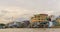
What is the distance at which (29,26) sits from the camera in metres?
1.58

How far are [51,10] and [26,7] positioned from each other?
0.31 m

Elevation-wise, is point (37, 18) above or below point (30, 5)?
below

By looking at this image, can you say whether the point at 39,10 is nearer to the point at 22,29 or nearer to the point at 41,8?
the point at 41,8

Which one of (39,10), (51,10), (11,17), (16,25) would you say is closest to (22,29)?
(16,25)

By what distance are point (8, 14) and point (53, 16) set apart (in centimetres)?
54

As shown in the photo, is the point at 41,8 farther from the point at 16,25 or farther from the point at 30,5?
the point at 16,25

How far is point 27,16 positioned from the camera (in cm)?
158

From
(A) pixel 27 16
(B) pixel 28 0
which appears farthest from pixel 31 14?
(B) pixel 28 0

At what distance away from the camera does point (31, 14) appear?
62.6 inches

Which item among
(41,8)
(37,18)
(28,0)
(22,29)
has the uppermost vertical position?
(28,0)

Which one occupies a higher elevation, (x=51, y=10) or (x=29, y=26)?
(x=51, y=10)

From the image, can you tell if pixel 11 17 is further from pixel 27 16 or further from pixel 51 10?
pixel 51 10

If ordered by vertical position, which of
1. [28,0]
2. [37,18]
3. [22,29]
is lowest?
[22,29]

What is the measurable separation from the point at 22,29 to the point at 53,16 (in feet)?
1.33
